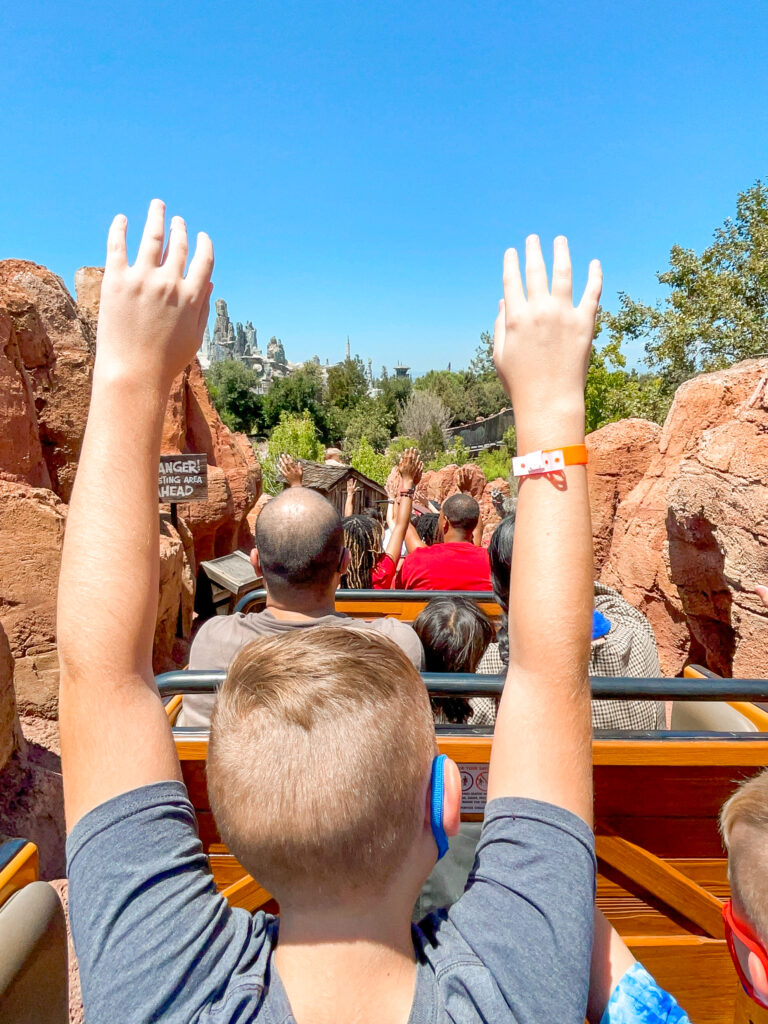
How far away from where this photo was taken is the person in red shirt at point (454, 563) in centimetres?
345

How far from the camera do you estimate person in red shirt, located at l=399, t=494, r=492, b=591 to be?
3.45m

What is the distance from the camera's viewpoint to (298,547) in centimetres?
185

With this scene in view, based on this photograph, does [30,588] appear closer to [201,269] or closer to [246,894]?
[246,894]

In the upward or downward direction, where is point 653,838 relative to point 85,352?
downward

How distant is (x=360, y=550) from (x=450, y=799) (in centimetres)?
305

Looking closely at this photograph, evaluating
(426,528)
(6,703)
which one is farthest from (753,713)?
(426,528)

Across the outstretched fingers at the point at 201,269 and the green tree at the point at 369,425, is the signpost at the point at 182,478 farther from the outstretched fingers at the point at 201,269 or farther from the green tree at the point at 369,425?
the green tree at the point at 369,425

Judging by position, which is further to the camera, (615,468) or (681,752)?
(615,468)

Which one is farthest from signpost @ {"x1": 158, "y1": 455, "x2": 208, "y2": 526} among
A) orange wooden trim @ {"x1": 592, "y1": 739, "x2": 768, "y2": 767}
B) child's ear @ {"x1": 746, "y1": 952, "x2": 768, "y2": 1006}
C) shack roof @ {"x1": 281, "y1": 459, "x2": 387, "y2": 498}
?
shack roof @ {"x1": 281, "y1": 459, "x2": 387, "y2": 498}

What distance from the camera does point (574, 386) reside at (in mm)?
811

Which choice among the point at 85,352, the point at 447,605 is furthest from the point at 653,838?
the point at 85,352

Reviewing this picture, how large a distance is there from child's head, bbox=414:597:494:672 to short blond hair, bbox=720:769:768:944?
129 centimetres

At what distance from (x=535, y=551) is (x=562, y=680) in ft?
0.51

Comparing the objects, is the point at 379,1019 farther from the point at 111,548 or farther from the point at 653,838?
the point at 653,838
